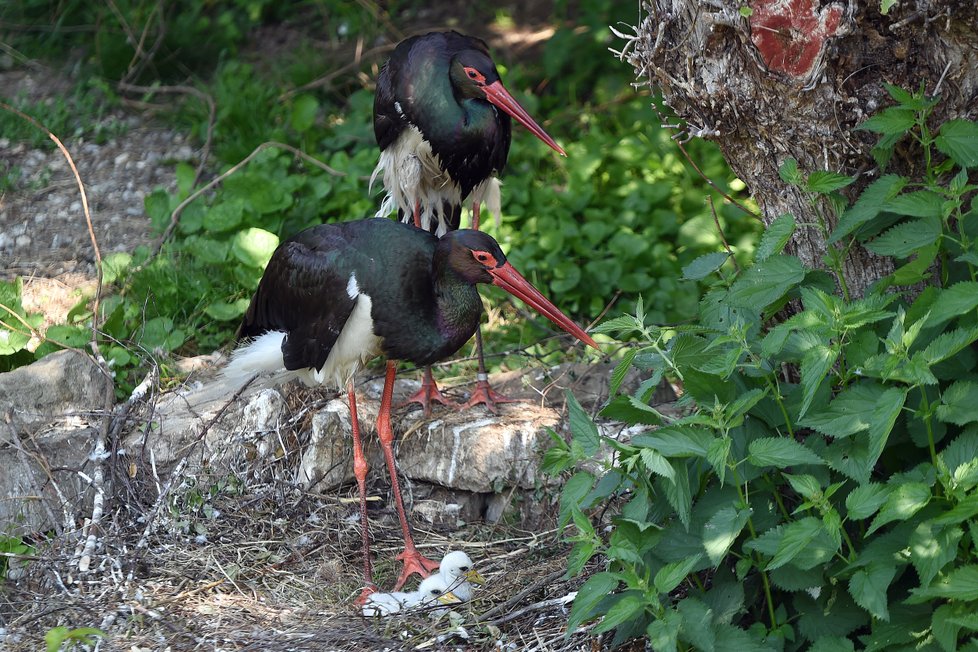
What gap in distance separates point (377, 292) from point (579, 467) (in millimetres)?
895

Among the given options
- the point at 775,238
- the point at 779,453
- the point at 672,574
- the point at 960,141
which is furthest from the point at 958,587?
the point at 960,141

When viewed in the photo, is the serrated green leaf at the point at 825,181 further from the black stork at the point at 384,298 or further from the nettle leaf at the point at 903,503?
the black stork at the point at 384,298

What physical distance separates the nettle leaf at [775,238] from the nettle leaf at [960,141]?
0.39 meters

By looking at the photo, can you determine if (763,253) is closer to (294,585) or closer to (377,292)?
(377,292)

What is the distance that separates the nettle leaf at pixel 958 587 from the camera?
2.22m

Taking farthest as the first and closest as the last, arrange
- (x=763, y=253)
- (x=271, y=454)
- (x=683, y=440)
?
(x=271, y=454), (x=763, y=253), (x=683, y=440)

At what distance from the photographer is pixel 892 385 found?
2500 millimetres

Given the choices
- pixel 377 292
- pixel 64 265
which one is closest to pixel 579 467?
pixel 377 292

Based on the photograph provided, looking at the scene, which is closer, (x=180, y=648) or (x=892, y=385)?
Answer: (x=892, y=385)

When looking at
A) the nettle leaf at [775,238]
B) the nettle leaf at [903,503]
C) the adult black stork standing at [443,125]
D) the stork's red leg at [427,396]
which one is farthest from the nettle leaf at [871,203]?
the stork's red leg at [427,396]

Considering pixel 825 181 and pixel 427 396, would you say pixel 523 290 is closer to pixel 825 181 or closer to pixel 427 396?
pixel 427 396

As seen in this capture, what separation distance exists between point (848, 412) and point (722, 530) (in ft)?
1.24

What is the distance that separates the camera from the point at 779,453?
A: 2.44m

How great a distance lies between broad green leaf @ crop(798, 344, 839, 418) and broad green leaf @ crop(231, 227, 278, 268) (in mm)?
2877
